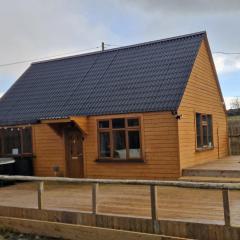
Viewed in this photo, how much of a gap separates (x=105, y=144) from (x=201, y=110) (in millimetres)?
3853

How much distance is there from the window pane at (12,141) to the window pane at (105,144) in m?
3.61

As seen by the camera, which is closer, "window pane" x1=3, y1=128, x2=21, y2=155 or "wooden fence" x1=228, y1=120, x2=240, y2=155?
"window pane" x1=3, y1=128, x2=21, y2=155

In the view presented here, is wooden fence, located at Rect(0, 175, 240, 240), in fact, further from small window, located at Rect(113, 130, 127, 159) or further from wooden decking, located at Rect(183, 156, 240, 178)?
small window, located at Rect(113, 130, 127, 159)

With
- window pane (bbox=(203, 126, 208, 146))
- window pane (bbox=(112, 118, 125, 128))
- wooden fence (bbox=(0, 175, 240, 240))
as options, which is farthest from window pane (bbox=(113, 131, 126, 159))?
wooden fence (bbox=(0, 175, 240, 240))

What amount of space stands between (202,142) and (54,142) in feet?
17.0

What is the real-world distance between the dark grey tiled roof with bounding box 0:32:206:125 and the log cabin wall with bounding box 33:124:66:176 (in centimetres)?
52

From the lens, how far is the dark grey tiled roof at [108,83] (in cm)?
1455

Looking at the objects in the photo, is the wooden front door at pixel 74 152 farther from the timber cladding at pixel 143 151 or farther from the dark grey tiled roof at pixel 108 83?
the dark grey tiled roof at pixel 108 83

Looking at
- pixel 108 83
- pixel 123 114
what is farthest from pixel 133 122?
pixel 108 83

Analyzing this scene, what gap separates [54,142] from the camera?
16.0 meters

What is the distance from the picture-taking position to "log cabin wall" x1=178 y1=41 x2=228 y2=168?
46.8 ft

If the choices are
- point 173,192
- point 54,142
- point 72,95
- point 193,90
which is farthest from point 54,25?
point 173,192

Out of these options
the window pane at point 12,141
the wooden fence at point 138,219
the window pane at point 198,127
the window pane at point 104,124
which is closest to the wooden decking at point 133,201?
the wooden fence at point 138,219

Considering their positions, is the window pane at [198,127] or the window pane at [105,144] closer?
the window pane at [105,144]
